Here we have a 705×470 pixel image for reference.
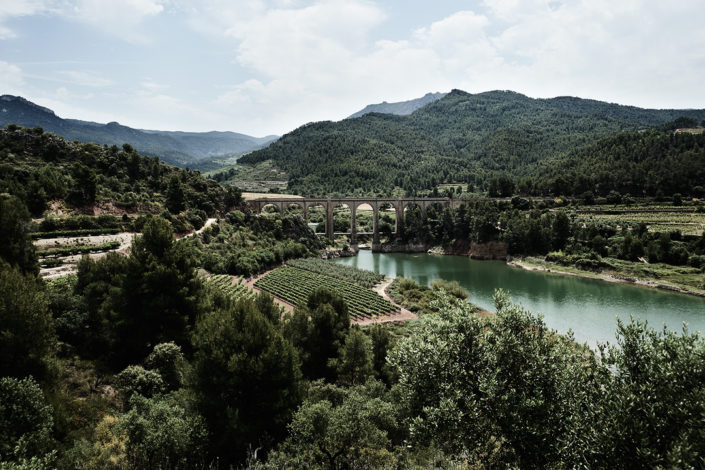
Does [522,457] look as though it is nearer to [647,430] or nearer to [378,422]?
[647,430]

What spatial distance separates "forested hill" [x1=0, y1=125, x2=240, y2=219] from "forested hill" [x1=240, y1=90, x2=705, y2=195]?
56.7m

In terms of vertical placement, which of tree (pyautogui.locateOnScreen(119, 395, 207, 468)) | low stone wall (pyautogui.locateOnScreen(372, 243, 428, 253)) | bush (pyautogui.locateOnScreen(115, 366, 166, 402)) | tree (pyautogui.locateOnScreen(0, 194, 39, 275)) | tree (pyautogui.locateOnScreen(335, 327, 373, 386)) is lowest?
low stone wall (pyautogui.locateOnScreen(372, 243, 428, 253))

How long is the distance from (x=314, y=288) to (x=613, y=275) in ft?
120

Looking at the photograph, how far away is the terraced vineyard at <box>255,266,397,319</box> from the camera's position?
31161 mm

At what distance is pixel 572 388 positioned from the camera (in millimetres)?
7664

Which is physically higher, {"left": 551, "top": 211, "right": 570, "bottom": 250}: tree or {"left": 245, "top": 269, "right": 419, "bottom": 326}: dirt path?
{"left": 551, "top": 211, "right": 570, "bottom": 250}: tree

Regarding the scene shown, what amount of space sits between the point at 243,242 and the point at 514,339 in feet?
153

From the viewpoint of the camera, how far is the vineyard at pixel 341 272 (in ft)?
137

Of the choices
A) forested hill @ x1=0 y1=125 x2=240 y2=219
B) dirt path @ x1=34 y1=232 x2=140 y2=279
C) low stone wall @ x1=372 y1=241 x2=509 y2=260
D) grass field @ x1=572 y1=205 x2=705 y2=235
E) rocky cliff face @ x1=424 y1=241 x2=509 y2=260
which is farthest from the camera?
low stone wall @ x1=372 y1=241 x2=509 y2=260

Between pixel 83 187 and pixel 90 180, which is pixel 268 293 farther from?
pixel 83 187

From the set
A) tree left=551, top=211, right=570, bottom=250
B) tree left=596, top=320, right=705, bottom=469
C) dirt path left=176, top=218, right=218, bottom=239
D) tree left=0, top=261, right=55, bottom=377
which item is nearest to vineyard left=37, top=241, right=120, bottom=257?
dirt path left=176, top=218, right=218, bottom=239

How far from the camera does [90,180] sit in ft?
122

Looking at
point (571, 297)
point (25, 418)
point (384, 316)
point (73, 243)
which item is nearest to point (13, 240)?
point (25, 418)

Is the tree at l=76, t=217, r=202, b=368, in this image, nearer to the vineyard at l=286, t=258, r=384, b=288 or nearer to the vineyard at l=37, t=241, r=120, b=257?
the vineyard at l=37, t=241, r=120, b=257
